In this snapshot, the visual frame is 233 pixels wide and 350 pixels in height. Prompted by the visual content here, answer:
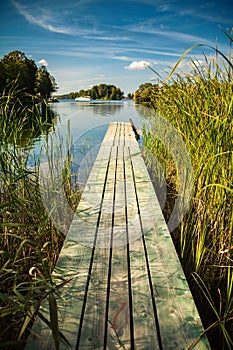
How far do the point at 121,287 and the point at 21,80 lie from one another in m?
13.5

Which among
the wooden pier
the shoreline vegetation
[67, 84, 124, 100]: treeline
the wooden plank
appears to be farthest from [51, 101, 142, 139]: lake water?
the wooden plank

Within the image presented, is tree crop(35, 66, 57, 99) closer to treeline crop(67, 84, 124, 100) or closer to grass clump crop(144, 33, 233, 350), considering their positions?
treeline crop(67, 84, 124, 100)

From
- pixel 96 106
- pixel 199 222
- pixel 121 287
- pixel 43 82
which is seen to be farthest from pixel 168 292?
pixel 43 82

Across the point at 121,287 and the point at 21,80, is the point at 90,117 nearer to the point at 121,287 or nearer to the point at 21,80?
the point at 21,80

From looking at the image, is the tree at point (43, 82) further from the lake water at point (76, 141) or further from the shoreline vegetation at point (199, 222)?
the shoreline vegetation at point (199, 222)

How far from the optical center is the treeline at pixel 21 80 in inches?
81.2

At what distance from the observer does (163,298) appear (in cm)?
118

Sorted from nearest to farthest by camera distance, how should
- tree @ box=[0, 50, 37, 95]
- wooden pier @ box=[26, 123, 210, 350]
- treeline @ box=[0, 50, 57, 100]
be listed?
wooden pier @ box=[26, 123, 210, 350], treeline @ box=[0, 50, 57, 100], tree @ box=[0, 50, 37, 95]

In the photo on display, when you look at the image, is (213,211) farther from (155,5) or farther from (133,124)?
(155,5)

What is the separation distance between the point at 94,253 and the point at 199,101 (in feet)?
4.48

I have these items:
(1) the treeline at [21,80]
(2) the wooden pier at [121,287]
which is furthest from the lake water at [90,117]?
(2) the wooden pier at [121,287]

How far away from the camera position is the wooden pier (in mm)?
979

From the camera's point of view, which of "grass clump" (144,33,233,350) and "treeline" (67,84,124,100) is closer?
"grass clump" (144,33,233,350)

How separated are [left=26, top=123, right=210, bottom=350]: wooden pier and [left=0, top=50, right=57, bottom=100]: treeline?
1.03 metres
